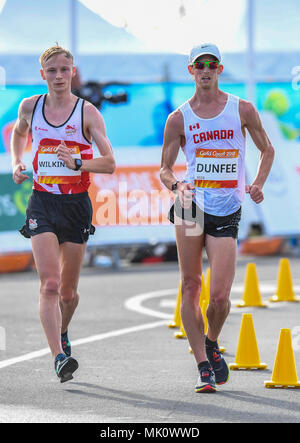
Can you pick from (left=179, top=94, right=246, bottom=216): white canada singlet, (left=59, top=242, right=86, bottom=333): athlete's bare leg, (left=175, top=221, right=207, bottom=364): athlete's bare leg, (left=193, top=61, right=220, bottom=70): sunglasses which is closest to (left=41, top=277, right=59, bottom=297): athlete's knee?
(left=59, top=242, right=86, bottom=333): athlete's bare leg

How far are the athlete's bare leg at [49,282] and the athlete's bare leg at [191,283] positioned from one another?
2.77 ft

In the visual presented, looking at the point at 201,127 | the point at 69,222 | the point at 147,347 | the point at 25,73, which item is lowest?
the point at 147,347

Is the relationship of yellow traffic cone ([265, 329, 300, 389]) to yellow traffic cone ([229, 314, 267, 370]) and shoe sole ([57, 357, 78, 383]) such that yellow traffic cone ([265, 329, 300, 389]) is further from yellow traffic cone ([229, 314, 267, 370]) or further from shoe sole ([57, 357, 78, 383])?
shoe sole ([57, 357, 78, 383])

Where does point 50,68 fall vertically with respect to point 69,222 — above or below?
above

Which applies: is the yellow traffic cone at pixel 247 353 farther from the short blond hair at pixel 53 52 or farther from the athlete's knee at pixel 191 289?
the short blond hair at pixel 53 52

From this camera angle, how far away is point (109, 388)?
7234 millimetres

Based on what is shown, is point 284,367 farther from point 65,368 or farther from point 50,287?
point 50,287

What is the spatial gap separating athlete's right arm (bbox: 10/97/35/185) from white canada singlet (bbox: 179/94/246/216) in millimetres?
1150

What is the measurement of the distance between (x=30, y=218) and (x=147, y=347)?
8.08 feet

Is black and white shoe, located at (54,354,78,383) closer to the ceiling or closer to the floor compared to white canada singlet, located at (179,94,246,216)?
closer to the floor

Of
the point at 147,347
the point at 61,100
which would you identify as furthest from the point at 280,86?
the point at 61,100

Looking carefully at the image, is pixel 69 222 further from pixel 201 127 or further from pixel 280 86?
pixel 280 86

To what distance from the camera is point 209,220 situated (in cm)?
714

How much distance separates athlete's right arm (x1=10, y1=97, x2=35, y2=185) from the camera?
7527mm
